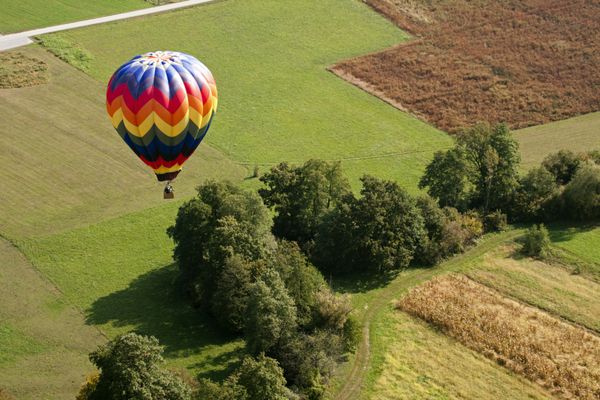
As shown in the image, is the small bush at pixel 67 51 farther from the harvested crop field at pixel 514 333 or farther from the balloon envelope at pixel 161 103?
the harvested crop field at pixel 514 333

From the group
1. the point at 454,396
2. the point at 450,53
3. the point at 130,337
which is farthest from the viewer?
the point at 450,53

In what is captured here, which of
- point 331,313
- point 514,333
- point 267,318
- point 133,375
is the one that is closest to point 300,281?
point 331,313

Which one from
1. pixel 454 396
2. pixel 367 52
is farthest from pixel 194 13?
pixel 454 396

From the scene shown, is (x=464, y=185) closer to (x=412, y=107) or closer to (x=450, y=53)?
(x=412, y=107)

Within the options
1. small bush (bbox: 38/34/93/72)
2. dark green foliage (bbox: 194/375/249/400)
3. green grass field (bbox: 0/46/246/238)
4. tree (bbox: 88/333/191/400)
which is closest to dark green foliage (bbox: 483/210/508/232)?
green grass field (bbox: 0/46/246/238)

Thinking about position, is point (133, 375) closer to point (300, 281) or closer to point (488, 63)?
point (300, 281)

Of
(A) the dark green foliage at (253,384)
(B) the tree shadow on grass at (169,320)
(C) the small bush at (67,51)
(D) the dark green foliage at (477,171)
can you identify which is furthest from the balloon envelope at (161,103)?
(C) the small bush at (67,51)
